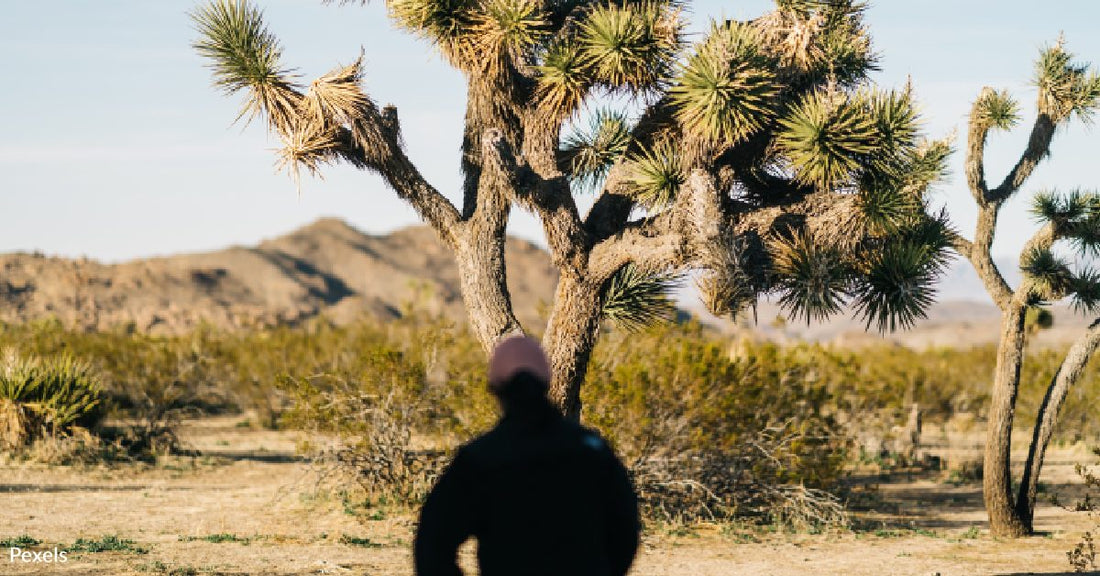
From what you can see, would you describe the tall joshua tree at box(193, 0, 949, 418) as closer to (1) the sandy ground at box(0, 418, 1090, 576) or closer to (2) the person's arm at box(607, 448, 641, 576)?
(1) the sandy ground at box(0, 418, 1090, 576)

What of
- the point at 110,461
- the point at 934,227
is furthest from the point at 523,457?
the point at 110,461

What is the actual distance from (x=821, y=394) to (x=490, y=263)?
6005mm

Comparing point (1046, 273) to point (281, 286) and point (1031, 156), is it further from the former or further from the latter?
point (281, 286)

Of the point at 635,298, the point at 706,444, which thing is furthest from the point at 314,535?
the point at 706,444

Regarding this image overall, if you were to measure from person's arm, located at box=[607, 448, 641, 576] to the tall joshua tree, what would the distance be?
4.89 metres

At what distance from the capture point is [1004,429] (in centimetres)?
1080

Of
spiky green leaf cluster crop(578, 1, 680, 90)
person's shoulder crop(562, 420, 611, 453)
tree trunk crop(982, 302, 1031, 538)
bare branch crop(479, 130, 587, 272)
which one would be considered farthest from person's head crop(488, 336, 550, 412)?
tree trunk crop(982, 302, 1031, 538)

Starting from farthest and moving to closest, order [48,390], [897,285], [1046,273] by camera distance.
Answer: [48,390] → [1046,273] → [897,285]

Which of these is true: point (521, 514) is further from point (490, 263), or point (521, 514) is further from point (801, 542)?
point (801, 542)

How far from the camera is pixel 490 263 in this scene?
9039mm

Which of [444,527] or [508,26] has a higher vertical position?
[508,26]

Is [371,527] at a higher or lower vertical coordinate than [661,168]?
lower

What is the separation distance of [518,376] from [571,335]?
5.94 meters

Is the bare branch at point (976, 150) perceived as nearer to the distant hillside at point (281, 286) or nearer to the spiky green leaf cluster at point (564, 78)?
the spiky green leaf cluster at point (564, 78)
